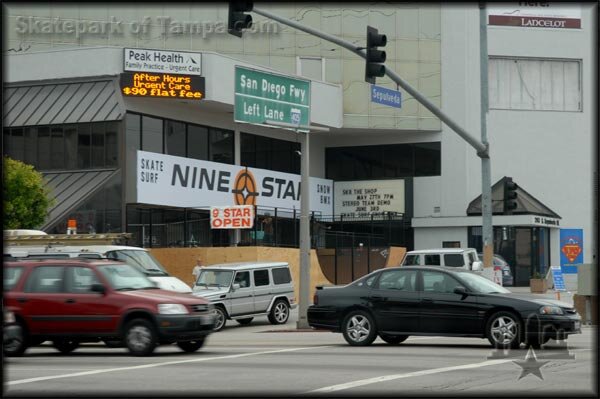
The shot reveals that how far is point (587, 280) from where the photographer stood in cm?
2705

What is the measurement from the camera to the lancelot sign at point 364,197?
56531 mm

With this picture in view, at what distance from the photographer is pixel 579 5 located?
56781 millimetres

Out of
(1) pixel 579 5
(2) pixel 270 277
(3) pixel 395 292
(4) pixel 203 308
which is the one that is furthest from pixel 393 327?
(1) pixel 579 5

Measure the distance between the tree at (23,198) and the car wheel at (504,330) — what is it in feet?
74.8

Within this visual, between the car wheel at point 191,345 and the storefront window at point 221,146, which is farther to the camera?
the storefront window at point 221,146

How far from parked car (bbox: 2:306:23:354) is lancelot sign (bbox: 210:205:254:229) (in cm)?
1889

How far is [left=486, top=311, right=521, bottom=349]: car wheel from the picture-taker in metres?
18.6

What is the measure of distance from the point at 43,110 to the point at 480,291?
2752cm

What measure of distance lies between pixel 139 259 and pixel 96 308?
24.2 feet

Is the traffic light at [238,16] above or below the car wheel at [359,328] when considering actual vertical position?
above

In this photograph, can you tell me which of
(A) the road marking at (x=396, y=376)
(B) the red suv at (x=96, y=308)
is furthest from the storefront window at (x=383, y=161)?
(A) the road marking at (x=396, y=376)

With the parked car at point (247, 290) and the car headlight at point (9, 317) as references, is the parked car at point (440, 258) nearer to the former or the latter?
the parked car at point (247, 290)

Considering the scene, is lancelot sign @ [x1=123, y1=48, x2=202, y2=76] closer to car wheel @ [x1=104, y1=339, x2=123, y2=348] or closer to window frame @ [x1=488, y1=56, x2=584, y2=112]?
window frame @ [x1=488, y1=56, x2=584, y2=112]

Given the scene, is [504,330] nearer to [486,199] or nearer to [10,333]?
[10,333]
